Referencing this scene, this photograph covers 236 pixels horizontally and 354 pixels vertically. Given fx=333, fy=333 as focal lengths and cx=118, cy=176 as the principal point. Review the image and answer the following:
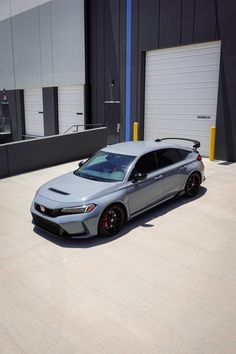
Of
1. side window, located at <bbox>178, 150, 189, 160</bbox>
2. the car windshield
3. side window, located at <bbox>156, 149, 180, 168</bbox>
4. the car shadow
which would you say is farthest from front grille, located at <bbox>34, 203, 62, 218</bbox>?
side window, located at <bbox>178, 150, 189, 160</bbox>

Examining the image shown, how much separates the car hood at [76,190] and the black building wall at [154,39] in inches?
292

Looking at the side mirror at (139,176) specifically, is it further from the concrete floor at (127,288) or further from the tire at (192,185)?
the tire at (192,185)

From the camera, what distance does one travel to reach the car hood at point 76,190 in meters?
5.79

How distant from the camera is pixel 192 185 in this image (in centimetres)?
806

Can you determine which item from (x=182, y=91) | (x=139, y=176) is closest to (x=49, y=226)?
(x=139, y=176)

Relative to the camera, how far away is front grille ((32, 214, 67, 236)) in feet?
18.8

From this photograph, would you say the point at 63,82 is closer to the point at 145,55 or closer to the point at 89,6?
the point at 89,6

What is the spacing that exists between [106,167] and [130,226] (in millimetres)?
1281

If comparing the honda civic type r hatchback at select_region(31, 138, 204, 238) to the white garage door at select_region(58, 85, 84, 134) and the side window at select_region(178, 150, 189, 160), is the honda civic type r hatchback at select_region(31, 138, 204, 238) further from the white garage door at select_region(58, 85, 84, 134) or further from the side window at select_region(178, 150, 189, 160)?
the white garage door at select_region(58, 85, 84, 134)

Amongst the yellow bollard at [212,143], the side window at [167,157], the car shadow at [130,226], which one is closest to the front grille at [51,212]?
the car shadow at [130,226]

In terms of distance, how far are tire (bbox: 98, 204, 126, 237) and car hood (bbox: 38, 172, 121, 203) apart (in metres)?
0.33

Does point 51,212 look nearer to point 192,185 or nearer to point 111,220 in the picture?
point 111,220

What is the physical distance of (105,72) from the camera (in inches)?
641

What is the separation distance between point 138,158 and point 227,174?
15.8 feet
